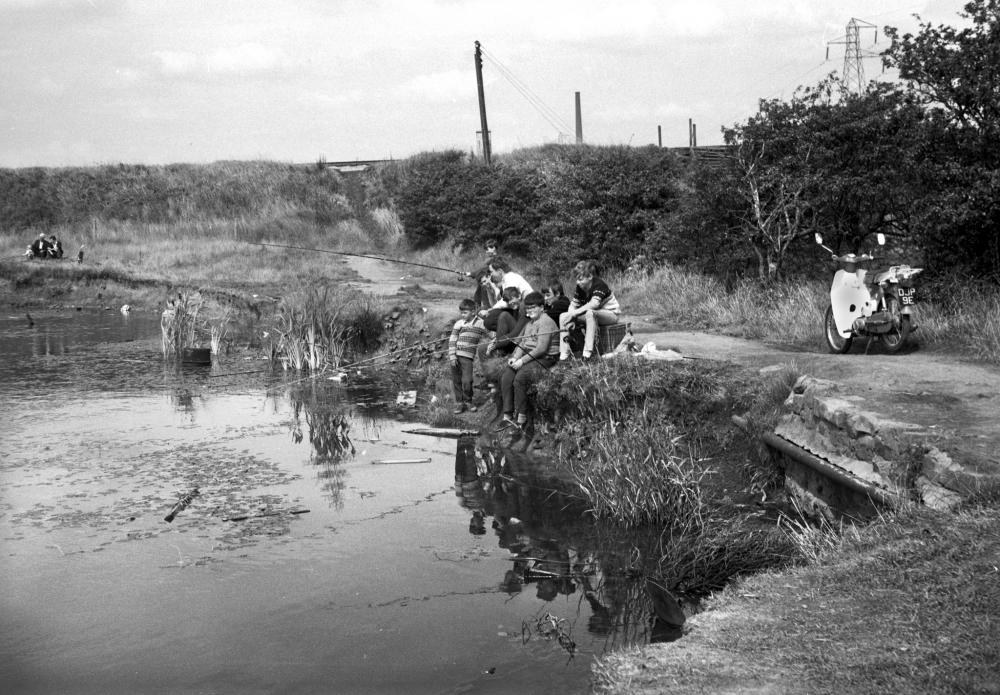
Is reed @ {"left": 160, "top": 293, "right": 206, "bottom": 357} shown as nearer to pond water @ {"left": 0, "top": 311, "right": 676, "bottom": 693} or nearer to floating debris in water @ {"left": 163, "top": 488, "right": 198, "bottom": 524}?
pond water @ {"left": 0, "top": 311, "right": 676, "bottom": 693}

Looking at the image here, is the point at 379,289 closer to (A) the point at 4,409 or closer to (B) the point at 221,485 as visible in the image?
(A) the point at 4,409

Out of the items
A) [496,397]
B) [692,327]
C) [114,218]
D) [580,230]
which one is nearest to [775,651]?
[496,397]

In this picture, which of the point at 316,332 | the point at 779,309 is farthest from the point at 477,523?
the point at 316,332

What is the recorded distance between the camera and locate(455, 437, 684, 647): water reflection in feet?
22.9

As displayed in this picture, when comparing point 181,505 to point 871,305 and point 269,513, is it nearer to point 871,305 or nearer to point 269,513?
point 269,513

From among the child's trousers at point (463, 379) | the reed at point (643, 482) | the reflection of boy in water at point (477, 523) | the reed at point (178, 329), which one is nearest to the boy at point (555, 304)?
the child's trousers at point (463, 379)

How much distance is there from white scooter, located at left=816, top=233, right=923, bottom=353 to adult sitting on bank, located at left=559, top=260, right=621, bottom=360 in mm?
2482

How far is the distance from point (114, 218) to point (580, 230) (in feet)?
98.6

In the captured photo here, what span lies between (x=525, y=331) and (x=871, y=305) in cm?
386

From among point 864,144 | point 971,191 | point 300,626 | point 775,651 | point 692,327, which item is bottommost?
point 300,626

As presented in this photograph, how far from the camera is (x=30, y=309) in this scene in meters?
30.6

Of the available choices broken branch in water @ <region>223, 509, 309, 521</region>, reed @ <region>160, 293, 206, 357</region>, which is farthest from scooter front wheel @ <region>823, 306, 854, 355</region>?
reed @ <region>160, 293, 206, 357</region>

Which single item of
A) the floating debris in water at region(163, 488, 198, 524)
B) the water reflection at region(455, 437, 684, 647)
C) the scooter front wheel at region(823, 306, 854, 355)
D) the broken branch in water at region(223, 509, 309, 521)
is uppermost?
the scooter front wheel at region(823, 306, 854, 355)

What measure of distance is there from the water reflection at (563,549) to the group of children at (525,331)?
825 millimetres
